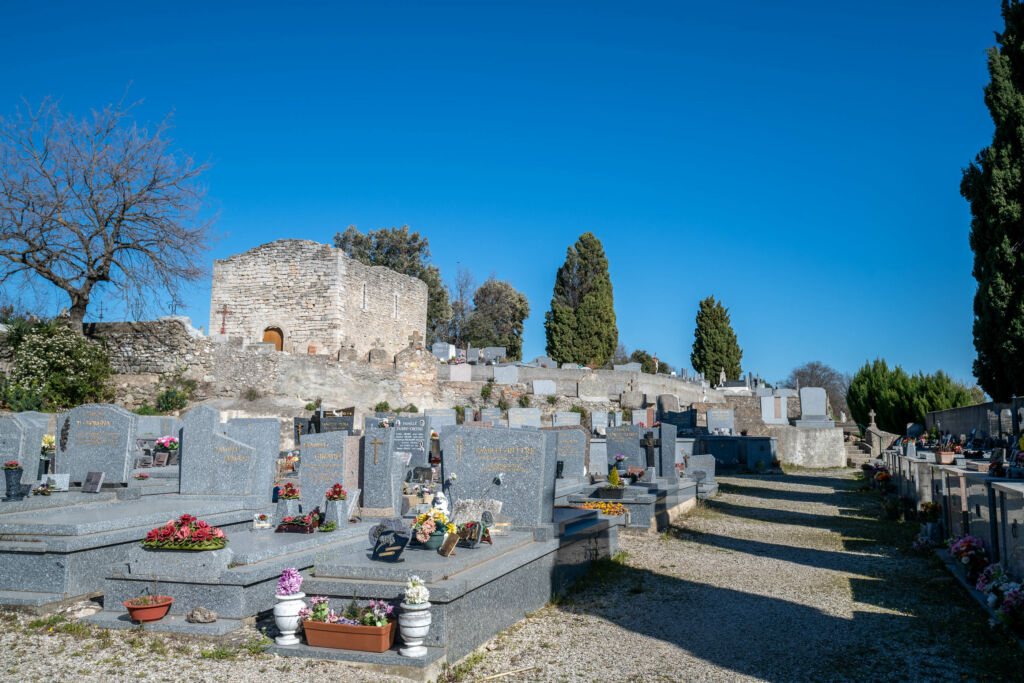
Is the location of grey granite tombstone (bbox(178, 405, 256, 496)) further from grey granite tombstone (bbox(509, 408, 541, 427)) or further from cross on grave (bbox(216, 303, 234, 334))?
cross on grave (bbox(216, 303, 234, 334))

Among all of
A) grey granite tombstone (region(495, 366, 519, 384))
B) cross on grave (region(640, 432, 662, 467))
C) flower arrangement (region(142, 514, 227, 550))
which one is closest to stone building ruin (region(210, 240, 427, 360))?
grey granite tombstone (region(495, 366, 519, 384))

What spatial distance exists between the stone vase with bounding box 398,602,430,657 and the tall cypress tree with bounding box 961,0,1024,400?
15.3 meters

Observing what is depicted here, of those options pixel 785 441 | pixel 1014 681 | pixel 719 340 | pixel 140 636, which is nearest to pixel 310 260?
pixel 785 441

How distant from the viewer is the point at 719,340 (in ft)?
189

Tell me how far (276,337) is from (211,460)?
22.6 m

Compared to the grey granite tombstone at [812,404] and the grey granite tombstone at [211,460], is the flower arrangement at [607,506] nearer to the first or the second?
the grey granite tombstone at [211,460]

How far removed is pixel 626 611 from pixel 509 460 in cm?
188

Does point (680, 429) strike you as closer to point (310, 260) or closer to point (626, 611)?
point (310, 260)

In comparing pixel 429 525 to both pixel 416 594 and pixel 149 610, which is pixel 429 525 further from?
pixel 149 610

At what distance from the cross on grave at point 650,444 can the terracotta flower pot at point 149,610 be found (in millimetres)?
10659

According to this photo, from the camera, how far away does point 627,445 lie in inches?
610

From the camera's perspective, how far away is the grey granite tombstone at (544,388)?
3297 cm

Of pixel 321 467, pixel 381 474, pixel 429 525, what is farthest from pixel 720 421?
pixel 429 525

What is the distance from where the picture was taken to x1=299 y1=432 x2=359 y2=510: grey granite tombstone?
923 centimetres
